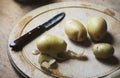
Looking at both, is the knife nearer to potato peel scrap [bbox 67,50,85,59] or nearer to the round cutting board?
the round cutting board

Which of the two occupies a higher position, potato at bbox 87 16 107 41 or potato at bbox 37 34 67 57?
potato at bbox 87 16 107 41

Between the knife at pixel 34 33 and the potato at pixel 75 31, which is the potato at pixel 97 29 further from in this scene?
the knife at pixel 34 33

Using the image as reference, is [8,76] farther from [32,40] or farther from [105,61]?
[105,61]

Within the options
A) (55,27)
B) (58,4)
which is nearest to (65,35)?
(55,27)

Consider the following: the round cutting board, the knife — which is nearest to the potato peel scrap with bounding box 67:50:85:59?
the round cutting board

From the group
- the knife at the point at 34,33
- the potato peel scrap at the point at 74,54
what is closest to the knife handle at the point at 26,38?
the knife at the point at 34,33

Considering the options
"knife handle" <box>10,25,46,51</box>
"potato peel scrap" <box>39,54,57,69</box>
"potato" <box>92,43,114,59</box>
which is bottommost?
"potato peel scrap" <box>39,54,57,69</box>

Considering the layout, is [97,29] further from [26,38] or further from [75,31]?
[26,38]
